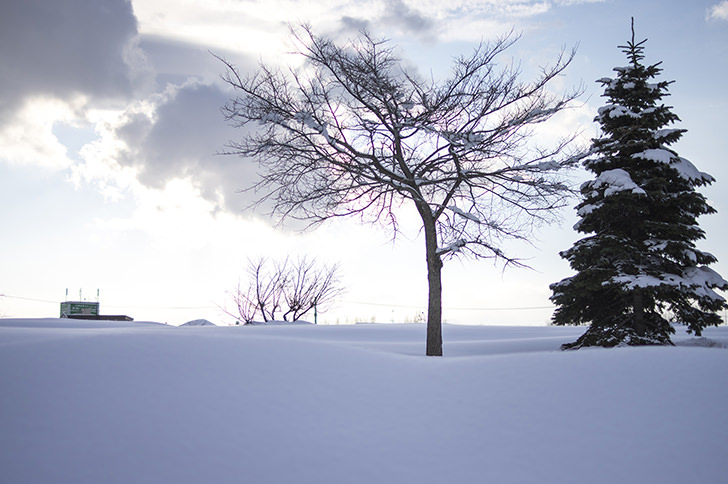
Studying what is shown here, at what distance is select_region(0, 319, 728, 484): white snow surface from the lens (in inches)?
195

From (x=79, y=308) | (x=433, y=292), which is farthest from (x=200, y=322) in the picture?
(x=79, y=308)

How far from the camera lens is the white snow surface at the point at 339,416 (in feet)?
16.3

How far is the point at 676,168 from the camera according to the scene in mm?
12023

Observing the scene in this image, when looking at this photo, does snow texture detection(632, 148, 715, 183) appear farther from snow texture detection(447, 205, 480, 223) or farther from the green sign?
the green sign

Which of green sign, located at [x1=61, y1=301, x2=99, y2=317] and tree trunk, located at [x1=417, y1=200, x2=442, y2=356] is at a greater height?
tree trunk, located at [x1=417, y1=200, x2=442, y2=356]

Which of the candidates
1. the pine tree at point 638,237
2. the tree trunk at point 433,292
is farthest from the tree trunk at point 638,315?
the tree trunk at point 433,292

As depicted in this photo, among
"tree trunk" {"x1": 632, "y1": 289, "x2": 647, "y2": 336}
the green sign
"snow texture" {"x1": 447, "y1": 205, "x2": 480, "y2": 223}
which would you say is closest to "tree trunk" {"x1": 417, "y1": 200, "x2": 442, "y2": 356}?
"snow texture" {"x1": 447, "y1": 205, "x2": 480, "y2": 223}

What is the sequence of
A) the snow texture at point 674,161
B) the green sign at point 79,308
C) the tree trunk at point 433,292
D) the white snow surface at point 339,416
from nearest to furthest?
the white snow surface at point 339,416 → the tree trunk at point 433,292 → the snow texture at point 674,161 → the green sign at point 79,308

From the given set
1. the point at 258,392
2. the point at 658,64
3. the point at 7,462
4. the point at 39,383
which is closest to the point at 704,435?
the point at 258,392

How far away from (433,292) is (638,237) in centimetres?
554

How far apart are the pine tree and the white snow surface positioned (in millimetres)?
3720

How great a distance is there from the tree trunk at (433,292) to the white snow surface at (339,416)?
2607mm

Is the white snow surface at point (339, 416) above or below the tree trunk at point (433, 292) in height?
below

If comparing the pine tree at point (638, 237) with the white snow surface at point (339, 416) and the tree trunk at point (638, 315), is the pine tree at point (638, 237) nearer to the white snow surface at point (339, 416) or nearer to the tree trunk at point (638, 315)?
the tree trunk at point (638, 315)
